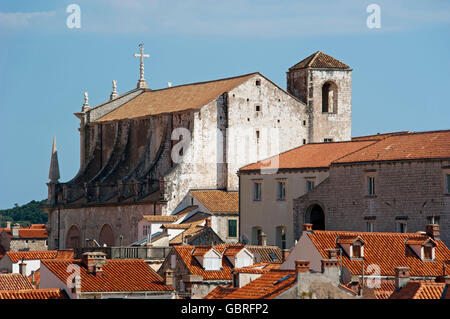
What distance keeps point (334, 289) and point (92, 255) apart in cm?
1488

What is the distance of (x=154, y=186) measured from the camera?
293ft

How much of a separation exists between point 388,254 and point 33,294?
18.0 metres

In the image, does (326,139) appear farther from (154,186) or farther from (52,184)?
(52,184)

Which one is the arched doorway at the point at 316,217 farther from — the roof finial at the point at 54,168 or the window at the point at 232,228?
the roof finial at the point at 54,168

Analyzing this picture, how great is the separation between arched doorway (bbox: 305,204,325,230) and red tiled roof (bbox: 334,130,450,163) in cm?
267

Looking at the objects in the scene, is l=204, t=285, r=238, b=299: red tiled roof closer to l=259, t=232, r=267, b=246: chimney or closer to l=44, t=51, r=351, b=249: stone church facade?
l=259, t=232, r=267, b=246: chimney

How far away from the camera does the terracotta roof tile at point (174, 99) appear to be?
295 ft

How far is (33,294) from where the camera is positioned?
39.8m

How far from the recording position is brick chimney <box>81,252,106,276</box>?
4675 cm

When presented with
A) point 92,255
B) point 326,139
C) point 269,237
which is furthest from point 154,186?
point 92,255

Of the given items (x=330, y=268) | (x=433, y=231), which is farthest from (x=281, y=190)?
(x=330, y=268)

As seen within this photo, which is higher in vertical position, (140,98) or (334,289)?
(140,98)

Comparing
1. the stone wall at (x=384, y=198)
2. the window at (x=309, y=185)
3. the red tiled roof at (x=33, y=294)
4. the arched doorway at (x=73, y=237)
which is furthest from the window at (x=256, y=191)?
the red tiled roof at (x=33, y=294)

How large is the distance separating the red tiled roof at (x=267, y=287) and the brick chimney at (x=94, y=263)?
6.79 m
